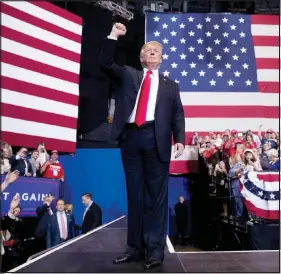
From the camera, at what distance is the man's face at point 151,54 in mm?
1584

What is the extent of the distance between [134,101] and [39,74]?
16.3ft

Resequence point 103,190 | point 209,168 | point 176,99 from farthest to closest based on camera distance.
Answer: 1. point 103,190
2. point 209,168
3. point 176,99

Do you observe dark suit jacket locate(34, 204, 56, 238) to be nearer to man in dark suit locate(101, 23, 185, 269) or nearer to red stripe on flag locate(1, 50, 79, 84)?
red stripe on flag locate(1, 50, 79, 84)

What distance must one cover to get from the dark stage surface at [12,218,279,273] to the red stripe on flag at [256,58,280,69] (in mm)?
5752

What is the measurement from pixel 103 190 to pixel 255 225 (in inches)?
131

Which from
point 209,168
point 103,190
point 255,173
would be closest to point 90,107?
point 103,190

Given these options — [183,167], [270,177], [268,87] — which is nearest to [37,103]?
[183,167]

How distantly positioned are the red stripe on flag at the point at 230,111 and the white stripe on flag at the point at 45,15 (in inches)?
107

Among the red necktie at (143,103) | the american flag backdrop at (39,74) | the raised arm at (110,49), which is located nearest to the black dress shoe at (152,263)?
the red necktie at (143,103)

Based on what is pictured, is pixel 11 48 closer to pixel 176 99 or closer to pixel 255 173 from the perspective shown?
pixel 255 173

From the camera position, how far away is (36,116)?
600 centimetres

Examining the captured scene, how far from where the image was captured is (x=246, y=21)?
709 centimetres

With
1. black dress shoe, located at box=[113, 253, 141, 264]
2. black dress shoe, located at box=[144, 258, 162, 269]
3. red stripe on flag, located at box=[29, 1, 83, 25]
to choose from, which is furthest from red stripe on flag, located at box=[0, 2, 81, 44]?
black dress shoe, located at box=[144, 258, 162, 269]

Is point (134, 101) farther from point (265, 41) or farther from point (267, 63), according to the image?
point (265, 41)
